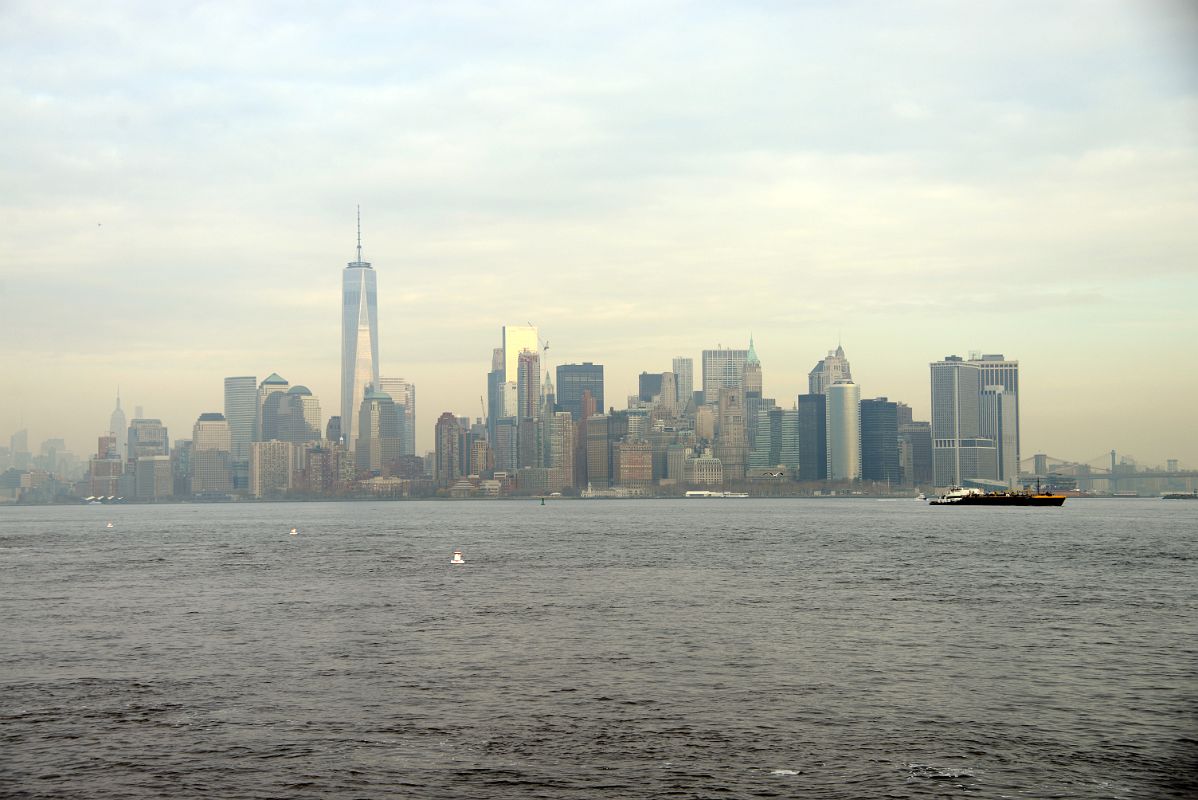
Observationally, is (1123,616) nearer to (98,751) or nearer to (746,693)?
(746,693)

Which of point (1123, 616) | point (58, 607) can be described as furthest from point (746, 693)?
point (58, 607)

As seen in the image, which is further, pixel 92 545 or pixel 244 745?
pixel 92 545

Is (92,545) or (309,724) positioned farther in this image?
(92,545)

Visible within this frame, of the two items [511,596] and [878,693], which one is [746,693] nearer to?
[878,693]

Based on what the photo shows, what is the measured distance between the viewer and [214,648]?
50.5 metres

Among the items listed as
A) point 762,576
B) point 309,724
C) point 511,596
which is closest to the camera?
→ point 309,724

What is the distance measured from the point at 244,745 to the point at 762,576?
57371 mm

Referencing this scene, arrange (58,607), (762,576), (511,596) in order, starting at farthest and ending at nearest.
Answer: (762,576) < (511,596) < (58,607)

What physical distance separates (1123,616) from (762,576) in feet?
96.3

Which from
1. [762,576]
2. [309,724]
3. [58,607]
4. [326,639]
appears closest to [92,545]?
[58,607]

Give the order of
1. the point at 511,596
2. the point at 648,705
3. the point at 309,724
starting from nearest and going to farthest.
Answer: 1. the point at 309,724
2. the point at 648,705
3. the point at 511,596

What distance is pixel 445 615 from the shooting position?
204 feet

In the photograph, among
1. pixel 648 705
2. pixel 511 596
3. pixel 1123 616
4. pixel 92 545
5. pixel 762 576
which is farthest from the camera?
pixel 92 545

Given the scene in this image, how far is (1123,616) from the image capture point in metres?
61.4
